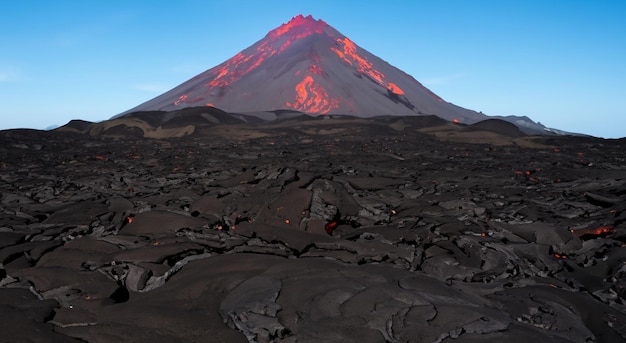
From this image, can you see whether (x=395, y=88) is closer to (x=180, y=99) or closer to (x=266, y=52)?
(x=266, y=52)

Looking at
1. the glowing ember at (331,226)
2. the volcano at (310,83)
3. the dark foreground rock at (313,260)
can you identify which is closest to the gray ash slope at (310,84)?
the volcano at (310,83)

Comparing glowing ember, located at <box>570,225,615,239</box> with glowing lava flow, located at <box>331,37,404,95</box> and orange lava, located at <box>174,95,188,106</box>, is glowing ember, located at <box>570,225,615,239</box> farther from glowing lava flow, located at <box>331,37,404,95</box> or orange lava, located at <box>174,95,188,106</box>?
glowing lava flow, located at <box>331,37,404,95</box>

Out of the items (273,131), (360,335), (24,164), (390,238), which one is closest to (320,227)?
(390,238)

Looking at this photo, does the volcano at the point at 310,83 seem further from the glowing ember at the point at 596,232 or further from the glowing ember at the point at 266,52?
the glowing ember at the point at 596,232

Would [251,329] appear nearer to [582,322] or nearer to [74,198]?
[582,322]

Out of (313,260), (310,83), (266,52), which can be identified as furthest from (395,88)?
(313,260)
